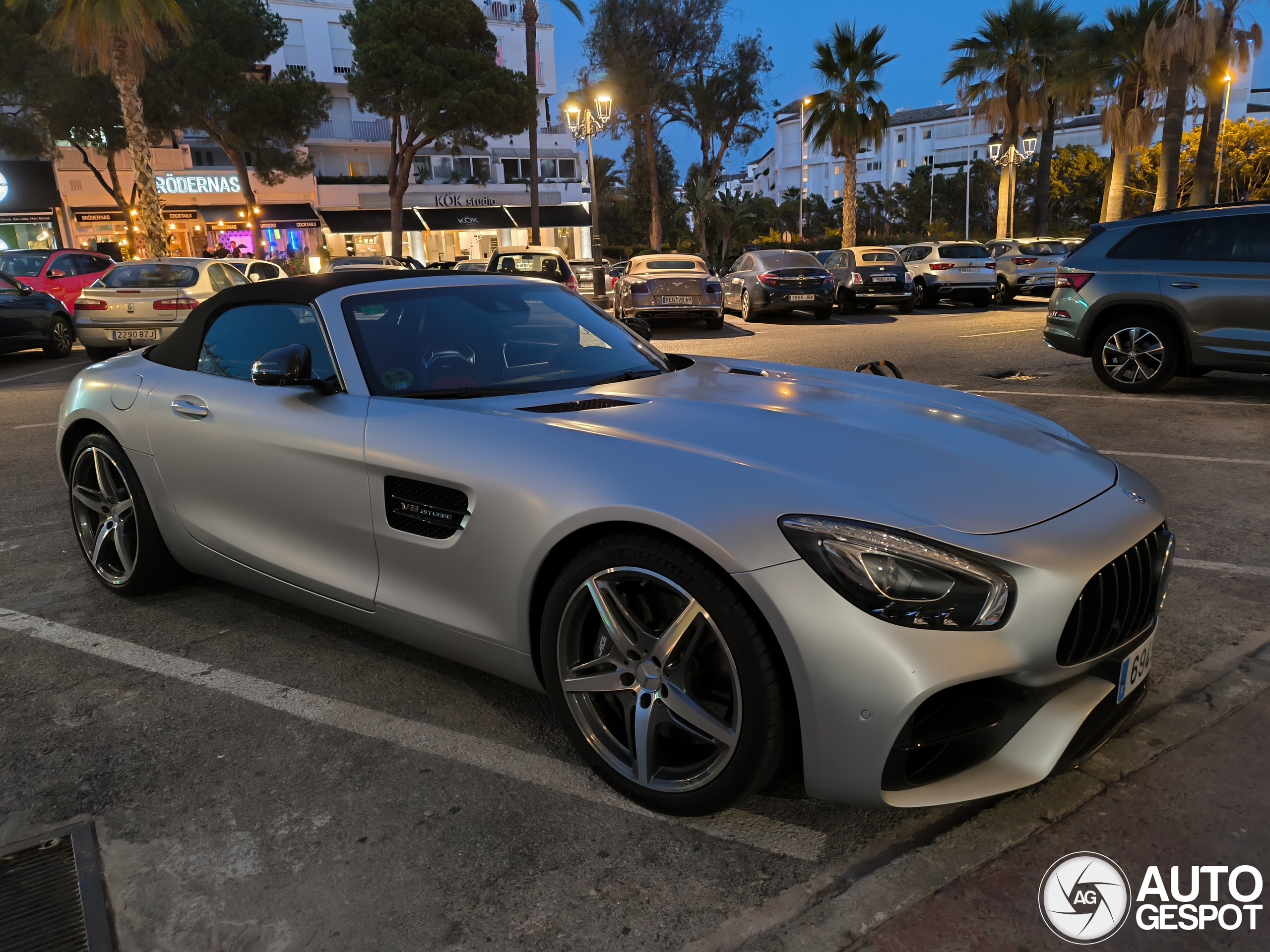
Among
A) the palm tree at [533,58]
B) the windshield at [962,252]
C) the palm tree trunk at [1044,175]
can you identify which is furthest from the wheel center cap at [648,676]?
the palm tree trunk at [1044,175]

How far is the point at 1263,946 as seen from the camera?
76.8 inches

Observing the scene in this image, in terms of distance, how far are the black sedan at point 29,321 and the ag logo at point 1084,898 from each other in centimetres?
1520

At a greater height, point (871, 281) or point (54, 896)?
point (871, 281)

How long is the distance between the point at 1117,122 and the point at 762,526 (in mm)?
32600

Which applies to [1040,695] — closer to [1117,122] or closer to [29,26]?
[1117,122]

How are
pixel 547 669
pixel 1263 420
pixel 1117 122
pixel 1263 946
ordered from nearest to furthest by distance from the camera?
pixel 1263 946 → pixel 547 669 → pixel 1263 420 → pixel 1117 122

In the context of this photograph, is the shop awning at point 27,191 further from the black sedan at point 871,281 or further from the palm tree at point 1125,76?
the palm tree at point 1125,76

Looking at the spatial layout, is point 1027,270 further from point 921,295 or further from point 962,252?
point 921,295

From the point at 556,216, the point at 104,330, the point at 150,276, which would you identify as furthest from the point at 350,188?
the point at 104,330

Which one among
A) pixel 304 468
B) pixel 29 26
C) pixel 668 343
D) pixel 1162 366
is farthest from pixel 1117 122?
pixel 29 26

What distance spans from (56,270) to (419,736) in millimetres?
18380

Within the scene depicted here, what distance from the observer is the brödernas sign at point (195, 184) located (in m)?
41.8

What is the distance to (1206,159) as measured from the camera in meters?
24.0

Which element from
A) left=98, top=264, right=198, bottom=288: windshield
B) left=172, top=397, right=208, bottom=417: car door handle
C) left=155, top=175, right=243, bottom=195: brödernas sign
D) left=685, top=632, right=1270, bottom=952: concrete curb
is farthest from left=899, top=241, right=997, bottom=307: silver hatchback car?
left=155, top=175, right=243, bottom=195: brödernas sign
